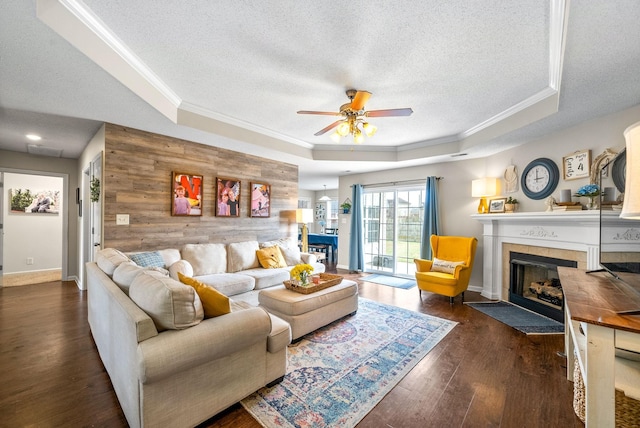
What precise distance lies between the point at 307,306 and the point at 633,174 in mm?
2496

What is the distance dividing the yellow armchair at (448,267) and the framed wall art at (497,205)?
1.93 feet

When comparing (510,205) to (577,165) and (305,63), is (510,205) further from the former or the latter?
(305,63)

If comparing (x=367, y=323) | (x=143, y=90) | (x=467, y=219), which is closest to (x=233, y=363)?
(x=367, y=323)

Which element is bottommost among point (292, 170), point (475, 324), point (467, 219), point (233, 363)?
point (475, 324)

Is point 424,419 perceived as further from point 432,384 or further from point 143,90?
point 143,90

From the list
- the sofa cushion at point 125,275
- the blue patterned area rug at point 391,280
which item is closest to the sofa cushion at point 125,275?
the sofa cushion at point 125,275

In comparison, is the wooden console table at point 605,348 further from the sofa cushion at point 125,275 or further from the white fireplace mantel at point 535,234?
the sofa cushion at point 125,275

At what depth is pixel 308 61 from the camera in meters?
2.37

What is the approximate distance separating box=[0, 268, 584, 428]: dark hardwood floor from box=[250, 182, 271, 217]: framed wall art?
2763mm

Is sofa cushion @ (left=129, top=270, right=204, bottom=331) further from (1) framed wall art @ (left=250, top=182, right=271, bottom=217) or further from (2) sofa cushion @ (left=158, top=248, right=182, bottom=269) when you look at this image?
(1) framed wall art @ (left=250, top=182, right=271, bottom=217)

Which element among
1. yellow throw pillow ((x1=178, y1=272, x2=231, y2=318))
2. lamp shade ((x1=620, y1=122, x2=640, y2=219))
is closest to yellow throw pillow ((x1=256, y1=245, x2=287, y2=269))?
yellow throw pillow ((x1=178, y1=272, x2=231, y2=318))

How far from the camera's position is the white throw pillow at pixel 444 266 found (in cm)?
423

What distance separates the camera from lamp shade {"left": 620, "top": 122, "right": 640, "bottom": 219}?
107cm

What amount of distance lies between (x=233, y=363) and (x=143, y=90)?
103 inches
